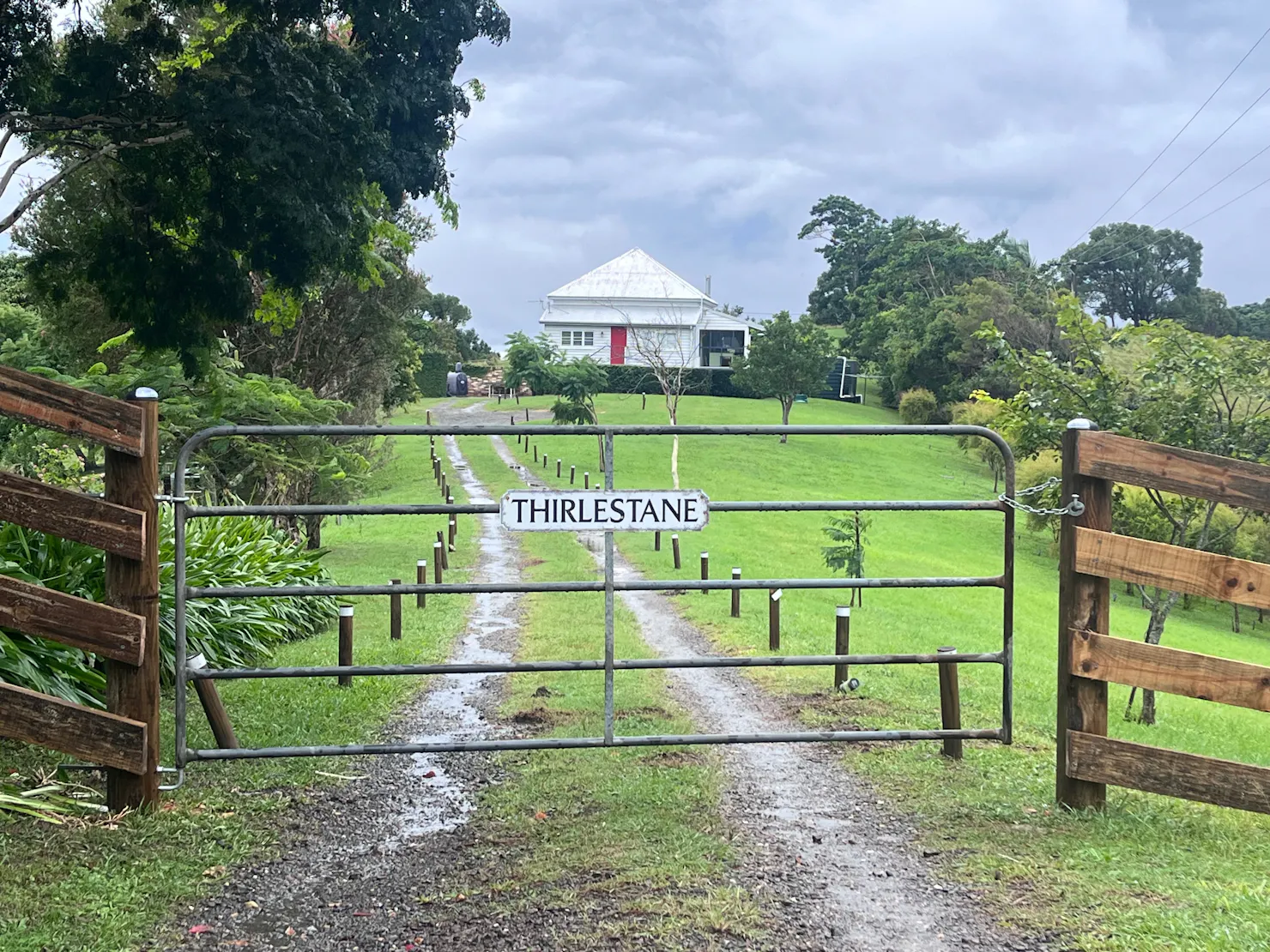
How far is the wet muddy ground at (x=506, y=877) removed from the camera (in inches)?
147

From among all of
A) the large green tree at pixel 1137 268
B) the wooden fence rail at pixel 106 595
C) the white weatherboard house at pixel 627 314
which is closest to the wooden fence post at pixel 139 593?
the wooden fence rail at pixel 106 595

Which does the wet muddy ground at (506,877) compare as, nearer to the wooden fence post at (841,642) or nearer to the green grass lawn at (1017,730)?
the green grass lawn at (1017,730)

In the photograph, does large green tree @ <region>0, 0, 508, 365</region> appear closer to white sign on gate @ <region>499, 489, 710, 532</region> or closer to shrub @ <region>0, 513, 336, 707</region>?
shrub @ <region>0, 513, 336, 707</region>

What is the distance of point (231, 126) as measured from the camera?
7609 mm

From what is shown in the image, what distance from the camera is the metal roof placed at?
7969cm

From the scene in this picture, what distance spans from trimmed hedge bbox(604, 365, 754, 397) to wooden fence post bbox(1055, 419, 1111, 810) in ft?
211

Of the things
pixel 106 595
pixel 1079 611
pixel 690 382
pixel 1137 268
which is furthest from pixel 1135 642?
pixel 1137 268

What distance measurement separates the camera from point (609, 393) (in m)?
73.2

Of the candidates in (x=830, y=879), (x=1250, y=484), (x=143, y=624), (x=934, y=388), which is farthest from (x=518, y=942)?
(x=934, y=388)

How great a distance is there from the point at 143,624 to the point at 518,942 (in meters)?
2.12

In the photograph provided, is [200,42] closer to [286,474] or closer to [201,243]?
[201,243]

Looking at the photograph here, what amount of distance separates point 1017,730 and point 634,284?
75284 mm

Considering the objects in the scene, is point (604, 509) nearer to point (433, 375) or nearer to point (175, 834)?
point (175, 834)

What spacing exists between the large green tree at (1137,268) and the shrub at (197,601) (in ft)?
261
